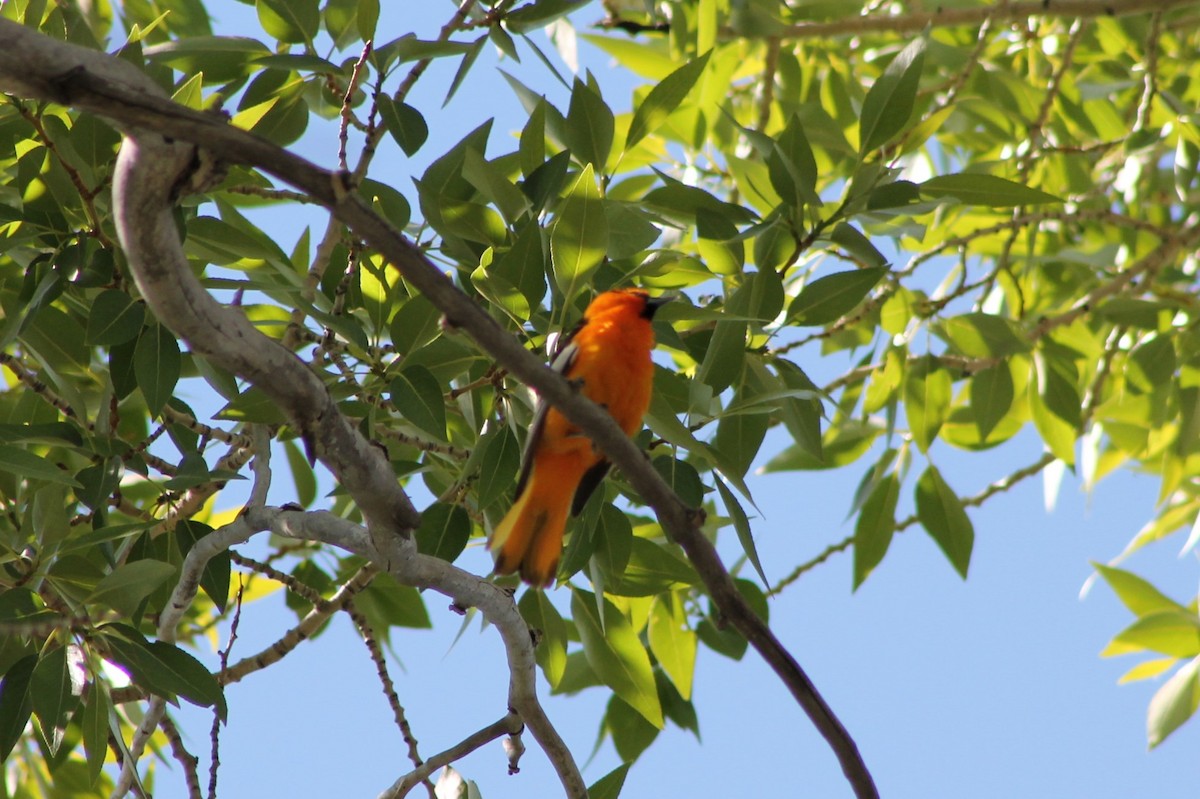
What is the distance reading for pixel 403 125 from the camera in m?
3.53

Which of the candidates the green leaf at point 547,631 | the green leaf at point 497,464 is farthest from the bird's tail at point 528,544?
the green leaf at point 497,464

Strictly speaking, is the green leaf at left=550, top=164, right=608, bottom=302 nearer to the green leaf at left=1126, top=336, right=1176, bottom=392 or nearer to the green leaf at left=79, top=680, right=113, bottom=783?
the green leaf at left=79, top=680, right=113, bottom=783

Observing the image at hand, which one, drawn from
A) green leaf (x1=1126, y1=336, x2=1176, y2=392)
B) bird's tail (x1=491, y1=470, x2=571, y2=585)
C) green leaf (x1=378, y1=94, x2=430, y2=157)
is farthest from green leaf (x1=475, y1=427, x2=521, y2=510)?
green leaf (x1=1126, y1=336, x2=1176, y2=392)

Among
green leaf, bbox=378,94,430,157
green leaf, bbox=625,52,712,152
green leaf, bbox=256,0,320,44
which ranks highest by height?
green leaf, bbox=256,0,320,44

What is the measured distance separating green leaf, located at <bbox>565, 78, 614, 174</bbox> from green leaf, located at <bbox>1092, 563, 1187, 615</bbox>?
289 centimetres

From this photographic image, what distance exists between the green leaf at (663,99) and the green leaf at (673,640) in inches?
66.7

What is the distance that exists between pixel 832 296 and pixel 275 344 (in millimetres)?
1805

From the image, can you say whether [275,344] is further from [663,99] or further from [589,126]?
[663,99]

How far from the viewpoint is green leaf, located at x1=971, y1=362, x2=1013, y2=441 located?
484cm

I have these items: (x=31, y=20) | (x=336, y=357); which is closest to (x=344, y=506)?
(x=336, y=357)

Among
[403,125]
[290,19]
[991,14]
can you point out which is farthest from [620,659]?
[991,14]

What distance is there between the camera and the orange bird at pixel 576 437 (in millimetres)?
3973

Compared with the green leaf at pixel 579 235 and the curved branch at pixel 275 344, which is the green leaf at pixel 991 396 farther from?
the curved branch at pixel 275 344

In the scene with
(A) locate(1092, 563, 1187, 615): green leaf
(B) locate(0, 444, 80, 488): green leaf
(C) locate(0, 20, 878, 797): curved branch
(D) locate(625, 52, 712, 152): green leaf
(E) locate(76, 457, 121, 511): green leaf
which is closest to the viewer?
(C) locate(0, 20, 878, 797): curved branch
